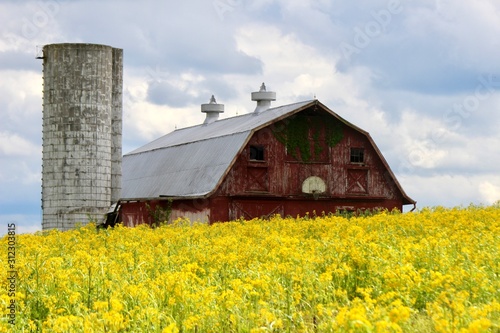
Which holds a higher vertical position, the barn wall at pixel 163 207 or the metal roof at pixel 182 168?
the metal roof at pixel 182 168

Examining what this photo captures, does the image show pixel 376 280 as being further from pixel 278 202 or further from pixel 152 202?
pixel 152 202

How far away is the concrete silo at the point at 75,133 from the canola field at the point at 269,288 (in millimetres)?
17945

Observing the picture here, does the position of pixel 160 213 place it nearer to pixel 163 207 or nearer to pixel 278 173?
pixel 163 207

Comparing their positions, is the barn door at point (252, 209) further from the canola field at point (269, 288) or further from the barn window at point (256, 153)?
the canola field at point (269, 288)

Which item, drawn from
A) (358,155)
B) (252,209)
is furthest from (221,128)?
(252,209)

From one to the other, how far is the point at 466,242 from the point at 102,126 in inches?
859

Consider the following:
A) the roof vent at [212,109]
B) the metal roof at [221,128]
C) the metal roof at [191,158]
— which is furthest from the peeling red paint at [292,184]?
the roof vent at [212,109]

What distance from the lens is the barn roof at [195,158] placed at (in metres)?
31.0

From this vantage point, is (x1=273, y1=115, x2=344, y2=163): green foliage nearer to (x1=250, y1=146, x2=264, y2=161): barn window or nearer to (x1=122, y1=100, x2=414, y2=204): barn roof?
(x1=122, y1=100, x2=414, y2=204): barn roof

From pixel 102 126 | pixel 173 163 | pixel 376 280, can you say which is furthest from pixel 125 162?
pixel 376 280

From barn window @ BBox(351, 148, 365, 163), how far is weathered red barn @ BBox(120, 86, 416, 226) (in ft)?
0.14

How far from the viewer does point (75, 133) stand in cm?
3061

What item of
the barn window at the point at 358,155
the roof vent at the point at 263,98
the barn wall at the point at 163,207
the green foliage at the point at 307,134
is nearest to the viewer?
the barn wall at the point at 163,207

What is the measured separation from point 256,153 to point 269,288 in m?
23.0
